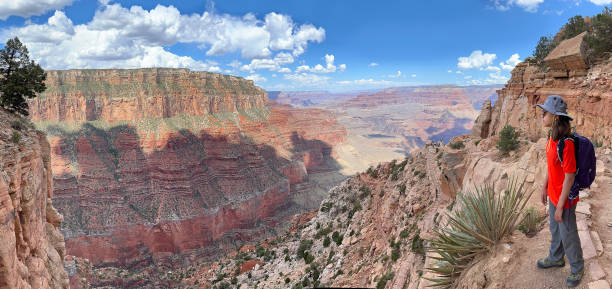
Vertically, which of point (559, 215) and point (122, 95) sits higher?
point (122, 95)

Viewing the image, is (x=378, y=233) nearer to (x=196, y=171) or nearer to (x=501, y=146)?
(x=501, y=146)

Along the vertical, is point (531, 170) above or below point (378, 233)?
above

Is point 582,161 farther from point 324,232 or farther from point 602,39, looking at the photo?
point 324,232

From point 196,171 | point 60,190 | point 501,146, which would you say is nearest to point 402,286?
point 501,146

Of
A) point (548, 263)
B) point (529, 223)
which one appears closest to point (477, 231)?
point (529, 223)

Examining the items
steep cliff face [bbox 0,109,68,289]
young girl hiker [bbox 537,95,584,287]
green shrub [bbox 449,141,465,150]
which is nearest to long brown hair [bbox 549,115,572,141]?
young girl hiker [bbox 537,95,584,287]

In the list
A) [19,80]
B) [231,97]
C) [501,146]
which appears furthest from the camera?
[231,97]

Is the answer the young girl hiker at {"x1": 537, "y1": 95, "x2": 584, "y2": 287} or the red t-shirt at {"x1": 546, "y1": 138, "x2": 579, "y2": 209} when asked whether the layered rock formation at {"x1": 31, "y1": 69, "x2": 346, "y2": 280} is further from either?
the red t-shirt at {"x1": 546, "y1": 138, "x2": 579, "y2": 209}
